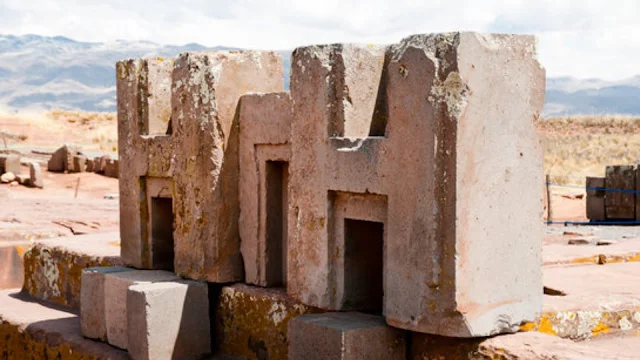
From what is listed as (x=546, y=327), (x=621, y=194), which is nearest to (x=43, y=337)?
(x=546, y=327)

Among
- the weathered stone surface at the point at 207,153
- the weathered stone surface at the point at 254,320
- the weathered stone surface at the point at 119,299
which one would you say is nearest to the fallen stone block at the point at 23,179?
the weathered stone surface at the point at 207,153

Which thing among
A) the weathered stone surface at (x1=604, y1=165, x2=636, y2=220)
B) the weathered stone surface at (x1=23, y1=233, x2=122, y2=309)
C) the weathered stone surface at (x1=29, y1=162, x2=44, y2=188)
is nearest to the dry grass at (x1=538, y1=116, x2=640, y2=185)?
the weathered stone surface at (x1=604, y1=165, x2=636, y2=220)

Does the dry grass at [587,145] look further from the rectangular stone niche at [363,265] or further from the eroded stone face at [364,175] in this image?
the rectangular stone niche at [363,265]

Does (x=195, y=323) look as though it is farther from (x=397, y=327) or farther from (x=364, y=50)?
(x=364, y=50)

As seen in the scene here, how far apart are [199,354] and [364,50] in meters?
2.48

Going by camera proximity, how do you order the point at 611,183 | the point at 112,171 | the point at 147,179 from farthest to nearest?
the point at 112,171 → the point at 611,183 → the point at 147,179

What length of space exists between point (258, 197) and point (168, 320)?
1.00 meters

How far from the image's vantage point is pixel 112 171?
2308 cm

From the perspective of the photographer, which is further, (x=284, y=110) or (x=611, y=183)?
→ (x=611, y=183)

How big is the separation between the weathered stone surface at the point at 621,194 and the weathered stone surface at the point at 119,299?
10233mm

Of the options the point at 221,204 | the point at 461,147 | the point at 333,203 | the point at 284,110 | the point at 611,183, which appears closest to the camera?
the point at 461,147

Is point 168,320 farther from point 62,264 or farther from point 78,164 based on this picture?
point 78,164

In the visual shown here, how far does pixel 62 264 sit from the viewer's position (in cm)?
783

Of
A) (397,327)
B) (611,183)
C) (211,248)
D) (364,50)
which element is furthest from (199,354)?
(611,183)
